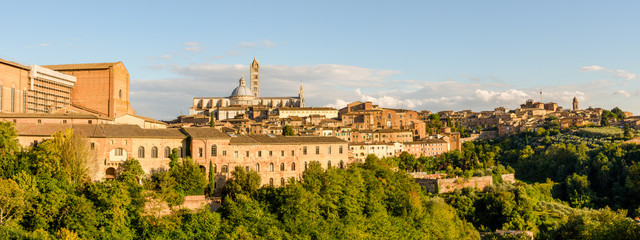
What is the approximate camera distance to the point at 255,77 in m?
112

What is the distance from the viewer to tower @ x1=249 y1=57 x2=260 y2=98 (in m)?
111

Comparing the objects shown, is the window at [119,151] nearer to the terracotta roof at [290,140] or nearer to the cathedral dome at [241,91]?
the terracotta roof at [290,140]

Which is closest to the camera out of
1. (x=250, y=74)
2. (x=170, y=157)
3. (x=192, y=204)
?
(x=192, y=204)

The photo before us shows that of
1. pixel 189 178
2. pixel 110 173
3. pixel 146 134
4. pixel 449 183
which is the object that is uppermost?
pixel 146 134

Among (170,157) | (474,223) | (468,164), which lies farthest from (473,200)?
(170,157)

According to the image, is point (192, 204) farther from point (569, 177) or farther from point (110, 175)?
point (569, 177)

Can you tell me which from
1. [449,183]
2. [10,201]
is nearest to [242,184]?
[10,201]

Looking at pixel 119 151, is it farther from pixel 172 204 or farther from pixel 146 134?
pixel 172 204

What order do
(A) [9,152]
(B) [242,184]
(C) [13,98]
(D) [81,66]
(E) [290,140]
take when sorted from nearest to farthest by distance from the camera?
(A) [9,152] → (B) [242,184] → (E) [290,140] → (C) [13,98] → (D) [81,66]

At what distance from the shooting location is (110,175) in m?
30.8

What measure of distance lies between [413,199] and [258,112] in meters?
48.5

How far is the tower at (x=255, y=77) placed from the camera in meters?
111

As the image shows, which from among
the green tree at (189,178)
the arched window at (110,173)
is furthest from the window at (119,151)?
the green tree at (189,178)

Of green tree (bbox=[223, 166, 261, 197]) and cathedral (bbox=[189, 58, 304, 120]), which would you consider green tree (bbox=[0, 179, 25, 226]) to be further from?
cathedral (bbox=[189, 58, 304, 120])
